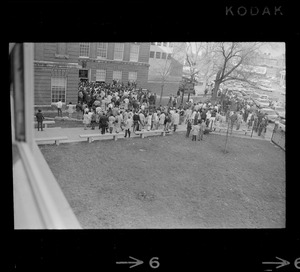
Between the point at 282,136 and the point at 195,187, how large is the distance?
2.46 ft

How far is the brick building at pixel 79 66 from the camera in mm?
2021

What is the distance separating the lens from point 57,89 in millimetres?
2141

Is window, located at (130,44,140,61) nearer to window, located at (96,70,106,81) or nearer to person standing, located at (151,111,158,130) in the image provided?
window, located at (96,70,106,81)

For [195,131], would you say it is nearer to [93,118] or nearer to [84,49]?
[93,118]

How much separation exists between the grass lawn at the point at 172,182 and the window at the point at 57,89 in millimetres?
357

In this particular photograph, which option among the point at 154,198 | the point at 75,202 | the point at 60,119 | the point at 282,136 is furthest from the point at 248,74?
the point at 75,202

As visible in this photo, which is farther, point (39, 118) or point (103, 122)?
point (103, 122)

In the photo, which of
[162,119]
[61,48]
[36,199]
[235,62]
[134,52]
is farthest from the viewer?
[162,119]

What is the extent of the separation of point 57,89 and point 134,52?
2.04ft

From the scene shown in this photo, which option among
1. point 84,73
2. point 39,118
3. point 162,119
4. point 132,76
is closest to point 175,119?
point 162,119

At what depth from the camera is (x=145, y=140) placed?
7.89 ft

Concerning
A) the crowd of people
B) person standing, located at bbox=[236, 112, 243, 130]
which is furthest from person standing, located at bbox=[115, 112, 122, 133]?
person standing, located at bbox=[236, 112, 243, 130]
